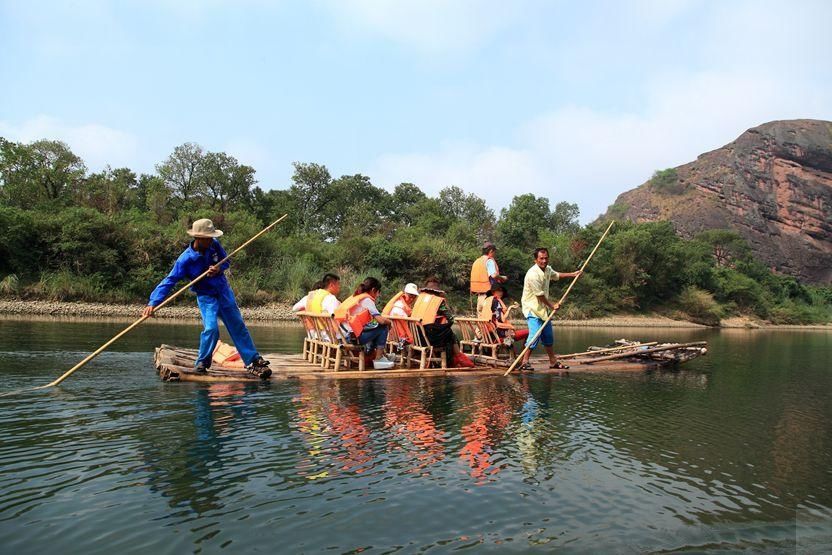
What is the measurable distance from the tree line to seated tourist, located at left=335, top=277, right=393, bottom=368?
23229mm

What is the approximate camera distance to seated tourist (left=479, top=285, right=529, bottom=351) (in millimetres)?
12352

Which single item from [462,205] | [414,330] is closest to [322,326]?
[414,330]

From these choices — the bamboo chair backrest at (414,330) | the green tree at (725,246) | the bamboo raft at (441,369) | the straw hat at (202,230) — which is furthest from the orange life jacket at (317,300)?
the green tree at (725,246)

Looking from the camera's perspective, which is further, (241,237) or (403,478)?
(241,237)

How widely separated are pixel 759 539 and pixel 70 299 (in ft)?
99.4

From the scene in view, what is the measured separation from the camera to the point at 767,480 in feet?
19.1

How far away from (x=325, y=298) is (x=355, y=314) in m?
0.65

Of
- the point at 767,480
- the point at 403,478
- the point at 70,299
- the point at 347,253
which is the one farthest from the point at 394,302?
the point at 347,253

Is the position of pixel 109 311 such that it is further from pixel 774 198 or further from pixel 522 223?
pixel 774 198

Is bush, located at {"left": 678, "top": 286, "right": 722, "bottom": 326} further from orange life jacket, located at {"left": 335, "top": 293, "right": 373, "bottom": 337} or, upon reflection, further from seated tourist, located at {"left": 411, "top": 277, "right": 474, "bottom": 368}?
orange life jacket, located at {"left": 335, "top": 293, "right": 373, "bottom": 337}

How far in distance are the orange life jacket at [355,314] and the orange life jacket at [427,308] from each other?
1085mm

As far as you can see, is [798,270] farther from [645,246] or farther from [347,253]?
Answer: [347,253]

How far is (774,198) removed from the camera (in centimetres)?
9538

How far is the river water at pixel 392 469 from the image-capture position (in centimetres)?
414
